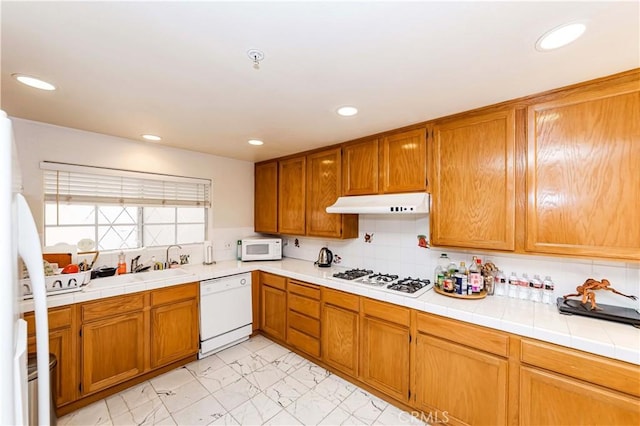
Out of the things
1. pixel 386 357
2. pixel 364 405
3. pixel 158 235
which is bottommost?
pixel 364 405

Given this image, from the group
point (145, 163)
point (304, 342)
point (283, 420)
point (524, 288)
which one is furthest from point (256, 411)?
point (145, 163)

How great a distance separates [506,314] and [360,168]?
5.41 feet

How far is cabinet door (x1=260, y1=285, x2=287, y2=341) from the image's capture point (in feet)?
9.73

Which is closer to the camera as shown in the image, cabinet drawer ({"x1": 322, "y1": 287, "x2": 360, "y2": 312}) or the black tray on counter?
the black tray on counter

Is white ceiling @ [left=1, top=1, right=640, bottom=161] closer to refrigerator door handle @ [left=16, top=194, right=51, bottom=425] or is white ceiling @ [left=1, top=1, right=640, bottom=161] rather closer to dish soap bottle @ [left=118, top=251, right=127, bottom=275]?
refrigerator door handle @ [left=16, top=194, right=51, bottom=425]

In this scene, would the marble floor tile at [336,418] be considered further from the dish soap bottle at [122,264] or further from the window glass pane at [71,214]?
the window glass pane at [71,214]

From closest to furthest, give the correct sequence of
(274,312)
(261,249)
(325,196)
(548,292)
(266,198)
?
(548,292), (325,196), (274,312), (261,249), (266,198)

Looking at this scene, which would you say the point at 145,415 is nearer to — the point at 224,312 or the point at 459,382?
the point at 224,312

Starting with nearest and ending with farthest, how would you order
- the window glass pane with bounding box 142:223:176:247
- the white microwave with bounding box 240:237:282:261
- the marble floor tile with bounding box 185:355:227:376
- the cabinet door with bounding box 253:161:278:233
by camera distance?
the marble floor tile with bounding box 185:355:227:376
the window glass pane with bounding box 142:223:176:247
the white microwave with bounding box 240:237:282:261
the cabinet door with bounding box 253:161:278:233

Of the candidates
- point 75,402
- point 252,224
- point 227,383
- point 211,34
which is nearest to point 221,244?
point 252,224

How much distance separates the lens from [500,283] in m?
2.05

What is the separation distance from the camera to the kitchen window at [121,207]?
237 centimetres

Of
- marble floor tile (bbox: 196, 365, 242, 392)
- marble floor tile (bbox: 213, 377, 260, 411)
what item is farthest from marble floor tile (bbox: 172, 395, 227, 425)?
marble floor tile (bbox: 196, 365, 242, 392)

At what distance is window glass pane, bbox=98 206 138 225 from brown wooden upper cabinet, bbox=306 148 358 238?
6.24ft
